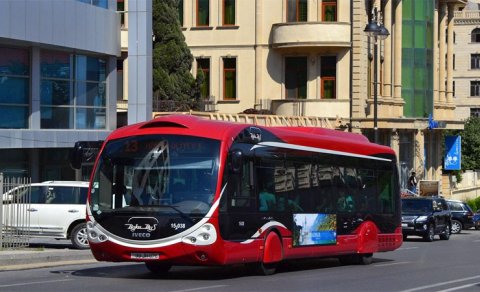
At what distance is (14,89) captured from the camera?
120 feet

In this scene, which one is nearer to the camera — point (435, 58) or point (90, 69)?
point (90, 69)

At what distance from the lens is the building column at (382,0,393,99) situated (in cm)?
6044

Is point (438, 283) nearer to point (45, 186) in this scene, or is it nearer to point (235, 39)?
point (45, 186)

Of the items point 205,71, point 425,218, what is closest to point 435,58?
point 205,71

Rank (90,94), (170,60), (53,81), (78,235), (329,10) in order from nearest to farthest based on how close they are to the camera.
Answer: (78,235) → (53,81) → (90,94) → (170,60) → (329,10)

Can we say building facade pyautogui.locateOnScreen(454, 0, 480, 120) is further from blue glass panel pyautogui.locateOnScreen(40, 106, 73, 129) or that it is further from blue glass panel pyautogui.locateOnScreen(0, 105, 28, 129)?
blue glass panel pyautogui.locateOnScreen(0, 105, 28, 129)

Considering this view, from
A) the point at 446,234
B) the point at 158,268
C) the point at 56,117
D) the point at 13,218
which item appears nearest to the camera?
the point at 158,268

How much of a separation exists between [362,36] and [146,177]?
38414mm

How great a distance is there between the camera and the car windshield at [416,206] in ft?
138

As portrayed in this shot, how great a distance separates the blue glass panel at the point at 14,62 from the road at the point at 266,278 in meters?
12.7

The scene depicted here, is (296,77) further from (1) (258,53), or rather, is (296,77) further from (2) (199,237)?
(2) (199,237)

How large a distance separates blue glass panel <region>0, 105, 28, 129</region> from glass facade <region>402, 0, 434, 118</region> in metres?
31.4

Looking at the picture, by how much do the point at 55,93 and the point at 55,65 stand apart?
38.1 inches

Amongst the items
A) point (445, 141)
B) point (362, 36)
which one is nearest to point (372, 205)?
point (362, 36)
